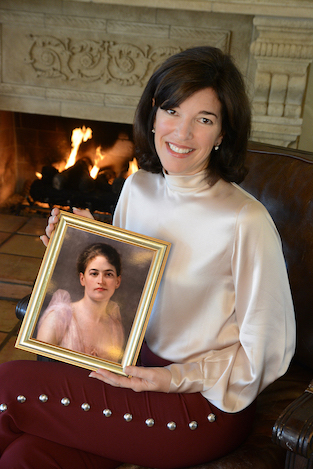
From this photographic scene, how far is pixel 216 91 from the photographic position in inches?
41.3

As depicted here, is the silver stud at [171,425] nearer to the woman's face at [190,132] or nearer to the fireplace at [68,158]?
the woman's face at [190,132]

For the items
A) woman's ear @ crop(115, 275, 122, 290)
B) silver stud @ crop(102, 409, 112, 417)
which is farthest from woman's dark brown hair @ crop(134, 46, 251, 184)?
silver stud @ crop(102, 409, 112, 417)

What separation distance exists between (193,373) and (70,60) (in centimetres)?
217

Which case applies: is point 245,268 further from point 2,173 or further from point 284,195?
point 2,173

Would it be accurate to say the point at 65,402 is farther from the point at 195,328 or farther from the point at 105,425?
the point at 195,328

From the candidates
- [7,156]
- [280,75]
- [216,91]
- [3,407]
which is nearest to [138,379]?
[3,407]

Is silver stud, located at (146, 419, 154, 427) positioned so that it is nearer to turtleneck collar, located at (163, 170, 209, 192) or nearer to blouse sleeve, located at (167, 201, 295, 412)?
blouse sleeve, located at (167, 201, 295, 412)

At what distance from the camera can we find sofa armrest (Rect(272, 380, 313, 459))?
0.82 metres

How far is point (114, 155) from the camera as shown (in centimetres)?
312

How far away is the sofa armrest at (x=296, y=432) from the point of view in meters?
0.82

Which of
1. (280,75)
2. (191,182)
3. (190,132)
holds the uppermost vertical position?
(280,75)

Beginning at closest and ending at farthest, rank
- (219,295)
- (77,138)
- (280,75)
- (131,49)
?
(219,295)
(280,75)
(131,49)
(77,138)

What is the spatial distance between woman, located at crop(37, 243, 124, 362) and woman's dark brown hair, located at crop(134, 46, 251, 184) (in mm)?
327

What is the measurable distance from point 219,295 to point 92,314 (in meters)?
0.29
